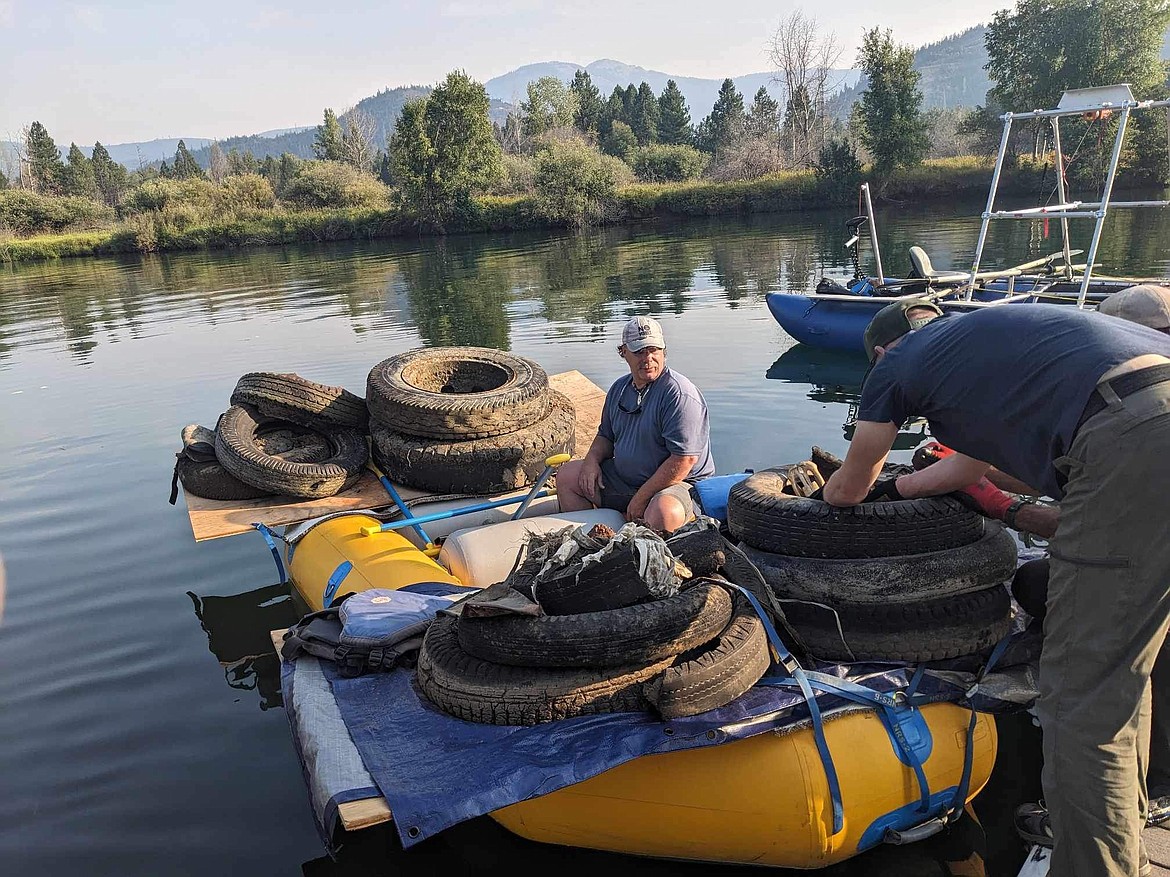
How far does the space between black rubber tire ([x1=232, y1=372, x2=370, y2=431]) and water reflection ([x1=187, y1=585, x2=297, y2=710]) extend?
1.45 m

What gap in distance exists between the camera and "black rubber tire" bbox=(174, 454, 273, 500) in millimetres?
6477

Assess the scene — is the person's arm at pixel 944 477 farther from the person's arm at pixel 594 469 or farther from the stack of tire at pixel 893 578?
the person's arm at pixel 594 469

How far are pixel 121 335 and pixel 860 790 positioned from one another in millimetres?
18834

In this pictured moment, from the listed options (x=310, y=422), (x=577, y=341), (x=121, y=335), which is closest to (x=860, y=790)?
(x=310, y=422)

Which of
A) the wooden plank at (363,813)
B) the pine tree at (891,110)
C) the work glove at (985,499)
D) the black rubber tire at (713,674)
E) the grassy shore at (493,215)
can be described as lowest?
the wooden plank at (363,813)

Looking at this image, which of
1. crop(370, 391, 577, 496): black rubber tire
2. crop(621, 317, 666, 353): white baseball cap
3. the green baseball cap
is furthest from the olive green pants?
crop(370, 391, 577, 496): black rubber tire

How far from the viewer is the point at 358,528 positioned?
560 cm

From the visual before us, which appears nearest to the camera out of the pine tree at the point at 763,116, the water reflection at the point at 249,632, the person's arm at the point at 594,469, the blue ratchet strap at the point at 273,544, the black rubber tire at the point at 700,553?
the black rubber tire at the point at 700,553

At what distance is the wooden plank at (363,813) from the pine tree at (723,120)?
74.0 meters

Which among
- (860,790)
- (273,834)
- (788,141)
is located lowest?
(273,834)

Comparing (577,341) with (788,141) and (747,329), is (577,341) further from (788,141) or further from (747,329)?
(788,141)

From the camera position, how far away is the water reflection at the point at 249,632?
16.8ft

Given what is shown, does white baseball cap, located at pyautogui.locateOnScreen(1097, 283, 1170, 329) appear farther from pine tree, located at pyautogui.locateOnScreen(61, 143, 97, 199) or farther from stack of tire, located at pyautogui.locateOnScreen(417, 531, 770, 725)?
pine tree, located at pyautogui.locateOnScreen(61, 143, 97, 199)

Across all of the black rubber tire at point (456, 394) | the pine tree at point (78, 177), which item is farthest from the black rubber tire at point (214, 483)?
the pine tree at point (78, 177)
